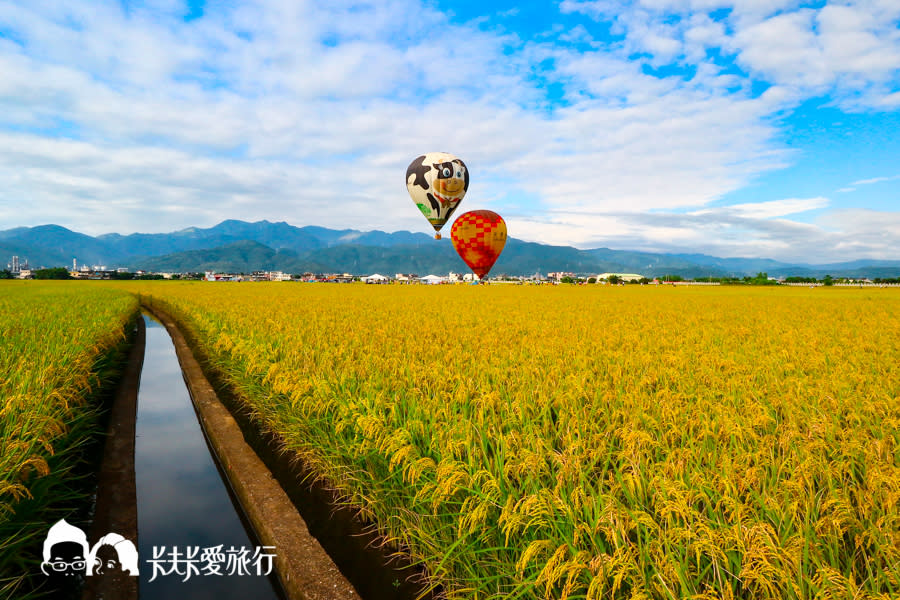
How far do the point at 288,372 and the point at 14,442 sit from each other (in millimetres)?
2838

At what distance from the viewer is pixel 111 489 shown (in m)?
5.16

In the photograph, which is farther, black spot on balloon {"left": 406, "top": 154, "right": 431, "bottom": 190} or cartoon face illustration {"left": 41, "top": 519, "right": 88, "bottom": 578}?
black spot on balloon {"left": 406, "top": 154, "right": 431, "bottom": 190}

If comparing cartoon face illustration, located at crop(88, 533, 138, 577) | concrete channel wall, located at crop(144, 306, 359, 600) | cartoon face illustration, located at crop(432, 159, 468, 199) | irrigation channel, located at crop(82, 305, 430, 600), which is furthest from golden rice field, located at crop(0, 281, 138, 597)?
cartoon face illustration, located at crop(432, 159, 468, 199)

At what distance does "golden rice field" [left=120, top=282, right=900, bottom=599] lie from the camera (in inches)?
81.0

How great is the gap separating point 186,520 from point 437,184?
31530 millimetres

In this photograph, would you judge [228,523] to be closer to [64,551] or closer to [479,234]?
[64,551]

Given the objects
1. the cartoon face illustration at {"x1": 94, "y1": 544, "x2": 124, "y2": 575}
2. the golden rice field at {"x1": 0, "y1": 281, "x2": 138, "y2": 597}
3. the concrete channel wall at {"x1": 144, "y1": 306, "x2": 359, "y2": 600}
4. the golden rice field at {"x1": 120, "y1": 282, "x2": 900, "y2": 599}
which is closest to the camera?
the golden rice field at {"x1": 120, "y1": 282, "x2": 900, "y2": 599}

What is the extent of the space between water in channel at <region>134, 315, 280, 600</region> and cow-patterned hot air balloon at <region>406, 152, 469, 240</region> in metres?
28.7

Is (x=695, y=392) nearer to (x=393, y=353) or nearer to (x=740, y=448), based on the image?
(x=740, y=448)

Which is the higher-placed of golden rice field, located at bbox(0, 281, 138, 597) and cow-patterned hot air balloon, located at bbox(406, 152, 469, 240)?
cow-patterned hot air balloon, located at bbox(406, 152, 469, 240)

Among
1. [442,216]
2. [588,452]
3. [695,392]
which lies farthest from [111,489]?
[442,216]

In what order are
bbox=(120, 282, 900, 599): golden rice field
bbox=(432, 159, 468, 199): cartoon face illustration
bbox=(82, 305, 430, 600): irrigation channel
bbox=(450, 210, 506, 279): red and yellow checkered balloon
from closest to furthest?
bbox=(120, 282, 900, 599): golden rice field, bbox=(82, 305, 430, 600): irrigation channel, bbox=(432, 159, 468, 199): cartoon face illustration, bbox=(450, 210, 506, 279): red and yellow checkered balloon

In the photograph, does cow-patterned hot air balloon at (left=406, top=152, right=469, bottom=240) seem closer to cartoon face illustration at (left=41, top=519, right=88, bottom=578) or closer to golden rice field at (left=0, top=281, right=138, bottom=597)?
golden rice field at (left=0, top=281, right=138, bottom=597)

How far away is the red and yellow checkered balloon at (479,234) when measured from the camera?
41.0 meters
